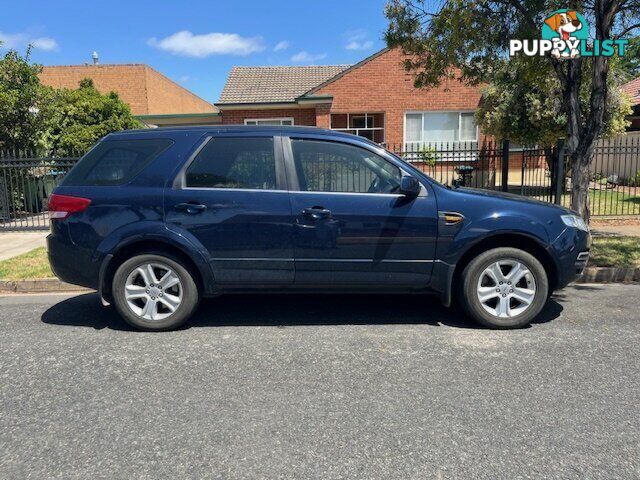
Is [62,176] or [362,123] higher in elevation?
[362,123]

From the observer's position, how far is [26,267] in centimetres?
764

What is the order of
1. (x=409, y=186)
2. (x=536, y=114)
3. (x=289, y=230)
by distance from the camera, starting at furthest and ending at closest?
(x=536, y=114)
(x=289, y=230)
(x=409, y=186)

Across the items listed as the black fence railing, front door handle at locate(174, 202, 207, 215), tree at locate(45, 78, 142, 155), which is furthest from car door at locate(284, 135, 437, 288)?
tree at locate(45, 78, 142, 155)

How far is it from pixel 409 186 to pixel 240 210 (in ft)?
5.03

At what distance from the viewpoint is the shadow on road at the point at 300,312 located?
17.2 ft

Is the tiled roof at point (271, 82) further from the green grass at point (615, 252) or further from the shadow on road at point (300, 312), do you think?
the shadow on road at point (300, 312)

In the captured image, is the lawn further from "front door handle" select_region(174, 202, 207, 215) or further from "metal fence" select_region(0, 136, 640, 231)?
"front door handle" select_region(174, 202, 207, 215)

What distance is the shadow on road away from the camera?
5246 millimetres

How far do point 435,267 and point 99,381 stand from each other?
9.72ft

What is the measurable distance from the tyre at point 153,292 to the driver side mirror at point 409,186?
2.12m

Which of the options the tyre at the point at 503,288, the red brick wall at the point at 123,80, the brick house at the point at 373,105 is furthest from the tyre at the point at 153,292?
the red brick wall at the point at 123,80

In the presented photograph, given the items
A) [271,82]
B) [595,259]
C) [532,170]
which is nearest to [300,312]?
[595,259]

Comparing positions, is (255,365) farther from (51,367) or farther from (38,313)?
(38,313)

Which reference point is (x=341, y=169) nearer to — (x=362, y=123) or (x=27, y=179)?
(x=27, y=179)
